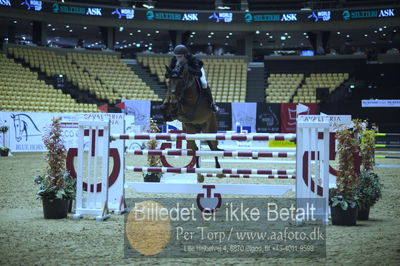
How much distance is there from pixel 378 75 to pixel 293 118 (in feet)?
23.2

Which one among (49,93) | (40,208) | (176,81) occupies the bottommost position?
(40,208)

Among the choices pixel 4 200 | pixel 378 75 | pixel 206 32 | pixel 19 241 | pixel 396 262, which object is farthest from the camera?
pixel 206 32

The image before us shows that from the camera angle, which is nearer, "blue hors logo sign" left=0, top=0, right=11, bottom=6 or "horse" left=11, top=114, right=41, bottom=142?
"horse" left=11, top=114, right=41, bottom=142

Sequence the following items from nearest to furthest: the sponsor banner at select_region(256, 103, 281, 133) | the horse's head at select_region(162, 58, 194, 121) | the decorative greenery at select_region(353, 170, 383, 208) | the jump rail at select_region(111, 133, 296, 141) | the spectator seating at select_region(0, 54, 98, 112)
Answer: the jump rail at select_region(111, 133, 296, 141) → the decorative greenery at select_region(353, 170, 383, 208) → the horse's head at select_region(162, 58, 194, 121) → the spectator seating at select_region(0, 54, 98, 112) → the sponsor banner at select_region(256, 103, 281, 133)

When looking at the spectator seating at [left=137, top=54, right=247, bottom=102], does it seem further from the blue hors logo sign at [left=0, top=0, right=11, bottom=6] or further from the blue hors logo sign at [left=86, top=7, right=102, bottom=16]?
the blue hors logo sign at [left=0, top=0, right=11, bottom=6]

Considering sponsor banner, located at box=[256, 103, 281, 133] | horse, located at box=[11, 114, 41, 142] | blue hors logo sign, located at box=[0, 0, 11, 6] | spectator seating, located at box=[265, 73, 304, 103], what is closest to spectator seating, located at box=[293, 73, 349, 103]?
spectator seating, located at box=[265, 73, 304, 103]

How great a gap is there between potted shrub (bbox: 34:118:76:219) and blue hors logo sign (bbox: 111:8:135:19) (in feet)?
83.5

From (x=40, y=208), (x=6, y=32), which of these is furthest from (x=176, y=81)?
(x=6, y=32)

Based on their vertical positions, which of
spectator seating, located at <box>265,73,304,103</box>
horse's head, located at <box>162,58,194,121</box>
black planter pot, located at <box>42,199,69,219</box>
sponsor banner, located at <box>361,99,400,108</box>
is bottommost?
black planter pot, located at <box>42,199,69,219</box>

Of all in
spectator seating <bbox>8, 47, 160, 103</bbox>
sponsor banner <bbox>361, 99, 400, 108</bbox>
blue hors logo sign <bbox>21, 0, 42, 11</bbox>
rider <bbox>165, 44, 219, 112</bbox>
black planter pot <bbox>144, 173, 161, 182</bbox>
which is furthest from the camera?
blue hors logo sign <bbox>21, 0, 42, 11</bbox>

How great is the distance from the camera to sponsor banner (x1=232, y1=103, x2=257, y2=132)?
77.7 feet

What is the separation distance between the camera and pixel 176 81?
607 centimetres

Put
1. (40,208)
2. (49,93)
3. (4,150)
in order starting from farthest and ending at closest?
(49,93) → (4,150) → (40,208)

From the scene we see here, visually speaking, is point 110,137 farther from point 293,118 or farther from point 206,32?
point 206,32
